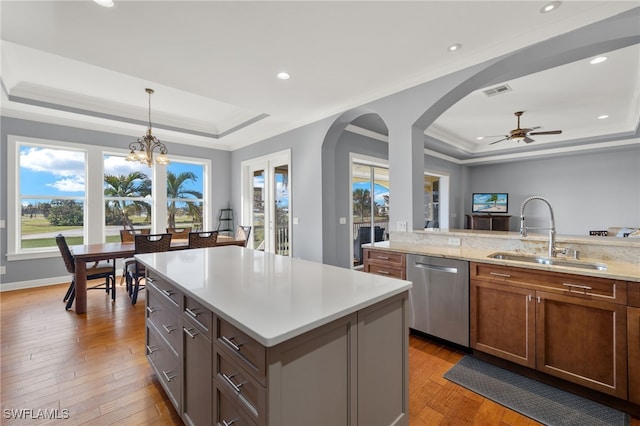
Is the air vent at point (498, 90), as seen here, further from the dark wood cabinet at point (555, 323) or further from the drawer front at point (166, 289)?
the drawer front at point (166, 289)

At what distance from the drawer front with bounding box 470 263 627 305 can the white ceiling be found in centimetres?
188

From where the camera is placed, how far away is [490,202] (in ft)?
26.0

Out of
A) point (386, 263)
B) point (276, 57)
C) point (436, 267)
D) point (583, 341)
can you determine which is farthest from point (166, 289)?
point (583, 341)

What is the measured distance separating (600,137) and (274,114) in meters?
6.65

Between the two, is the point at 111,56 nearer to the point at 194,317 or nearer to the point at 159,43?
the point at 159,43

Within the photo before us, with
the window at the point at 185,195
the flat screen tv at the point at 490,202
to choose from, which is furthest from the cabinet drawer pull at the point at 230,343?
the flat screen tv at the point at 490,202

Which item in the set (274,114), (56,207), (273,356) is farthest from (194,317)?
(56,207)

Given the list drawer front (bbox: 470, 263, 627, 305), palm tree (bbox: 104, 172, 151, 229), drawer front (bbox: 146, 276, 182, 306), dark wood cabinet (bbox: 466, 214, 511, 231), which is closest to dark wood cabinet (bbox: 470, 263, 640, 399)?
drawer front (bbox: 470, 263, 627, 305)

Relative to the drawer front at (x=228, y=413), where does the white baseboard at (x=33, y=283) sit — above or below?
below

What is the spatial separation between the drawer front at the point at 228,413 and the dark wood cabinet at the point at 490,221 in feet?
27.3

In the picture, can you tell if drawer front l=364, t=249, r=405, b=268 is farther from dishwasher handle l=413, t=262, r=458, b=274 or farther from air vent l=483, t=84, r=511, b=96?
air vent l=483, t=84, r=511, b=96

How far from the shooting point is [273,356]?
904mm

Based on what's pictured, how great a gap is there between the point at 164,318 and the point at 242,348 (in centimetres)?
101

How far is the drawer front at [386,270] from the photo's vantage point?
2752 mm
